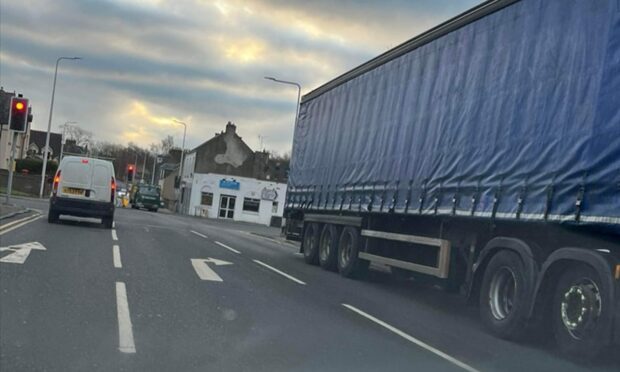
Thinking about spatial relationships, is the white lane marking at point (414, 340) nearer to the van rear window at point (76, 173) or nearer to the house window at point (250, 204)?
the van rear window at point (76, 173)

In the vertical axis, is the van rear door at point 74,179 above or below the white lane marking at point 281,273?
above

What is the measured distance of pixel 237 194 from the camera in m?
61.5

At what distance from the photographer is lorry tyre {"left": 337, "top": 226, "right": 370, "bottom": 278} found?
47.0ft

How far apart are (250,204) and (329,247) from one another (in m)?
46.3

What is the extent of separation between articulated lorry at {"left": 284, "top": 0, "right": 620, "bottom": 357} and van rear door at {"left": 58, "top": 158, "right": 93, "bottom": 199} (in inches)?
360

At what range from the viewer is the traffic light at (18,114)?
2289cm

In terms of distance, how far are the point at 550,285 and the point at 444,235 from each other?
3.10 m

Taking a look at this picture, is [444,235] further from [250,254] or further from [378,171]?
[250,254]

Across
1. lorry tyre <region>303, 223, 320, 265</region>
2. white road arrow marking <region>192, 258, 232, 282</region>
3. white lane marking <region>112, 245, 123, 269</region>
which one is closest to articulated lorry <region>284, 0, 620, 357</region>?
lorry tyre <region>303, 223, 320, 265</region>

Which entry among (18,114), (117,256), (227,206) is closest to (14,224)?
(18,114)

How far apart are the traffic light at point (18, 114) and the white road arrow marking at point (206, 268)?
11.8 meters

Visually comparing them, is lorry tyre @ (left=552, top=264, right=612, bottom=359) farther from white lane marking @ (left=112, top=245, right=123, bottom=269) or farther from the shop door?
the shop door

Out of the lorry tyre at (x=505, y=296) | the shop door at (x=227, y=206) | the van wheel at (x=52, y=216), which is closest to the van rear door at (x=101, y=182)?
the van wheel at (x=52, y=216)

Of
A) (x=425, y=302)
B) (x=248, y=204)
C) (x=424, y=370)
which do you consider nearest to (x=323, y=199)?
(x=425, y=302)
